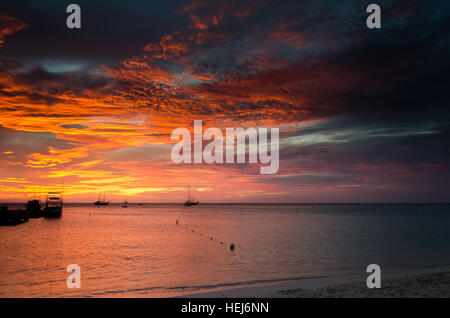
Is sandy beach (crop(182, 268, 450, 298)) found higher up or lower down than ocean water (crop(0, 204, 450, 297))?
higher up

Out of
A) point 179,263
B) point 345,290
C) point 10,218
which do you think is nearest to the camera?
point 345,290

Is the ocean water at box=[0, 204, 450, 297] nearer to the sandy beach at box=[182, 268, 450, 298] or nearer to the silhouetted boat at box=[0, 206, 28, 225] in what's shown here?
the sandy beach at box=[182, 268, 450, 298]

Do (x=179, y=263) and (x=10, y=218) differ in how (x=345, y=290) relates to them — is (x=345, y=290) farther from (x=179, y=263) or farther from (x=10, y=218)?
(x=10, y=218)

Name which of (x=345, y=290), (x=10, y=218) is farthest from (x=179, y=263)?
(x=10, y=218)

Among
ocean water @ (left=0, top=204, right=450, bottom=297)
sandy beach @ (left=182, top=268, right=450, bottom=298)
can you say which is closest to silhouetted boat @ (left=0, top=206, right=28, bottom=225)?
ocean water @ (left=0, top=204, right=450, bottom=297)

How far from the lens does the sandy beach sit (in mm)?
17734

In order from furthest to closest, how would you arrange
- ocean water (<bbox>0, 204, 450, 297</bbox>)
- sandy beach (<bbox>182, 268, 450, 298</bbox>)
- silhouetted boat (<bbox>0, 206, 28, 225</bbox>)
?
silhouetted boat (<bbox>0, 206, 28, 225</bbox>) → ocean water (<bbox>0, 204, 450, 297</bbox>) → sandy beach (<bbox>182, 268, 450, 298</bbox>)

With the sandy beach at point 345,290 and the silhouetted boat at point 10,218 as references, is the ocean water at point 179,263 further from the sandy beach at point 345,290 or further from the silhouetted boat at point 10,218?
the silhouetted boat at point 10,218

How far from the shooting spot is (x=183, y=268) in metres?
29.7

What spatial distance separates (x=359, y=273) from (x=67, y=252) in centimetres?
3438

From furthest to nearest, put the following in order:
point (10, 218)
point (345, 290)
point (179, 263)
Result: point (10, 218) → point (179, 263) → point (345, 290)

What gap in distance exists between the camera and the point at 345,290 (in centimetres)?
1941

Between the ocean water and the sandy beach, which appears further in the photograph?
the ocean water
